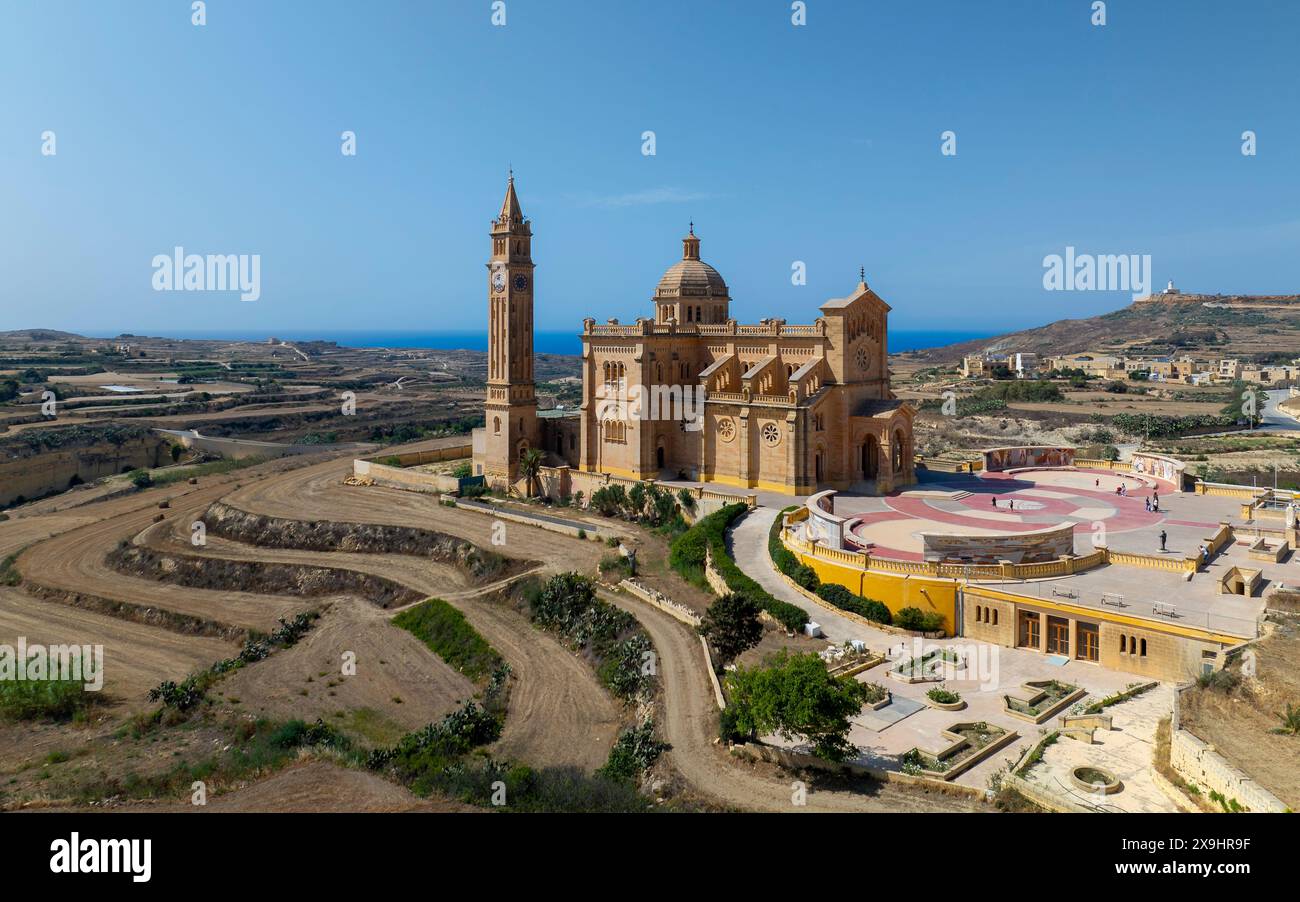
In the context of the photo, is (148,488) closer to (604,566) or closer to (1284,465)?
(604,566)

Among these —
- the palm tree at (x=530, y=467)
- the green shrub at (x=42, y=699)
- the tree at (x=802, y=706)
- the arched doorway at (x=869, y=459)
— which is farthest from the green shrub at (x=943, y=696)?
the palm tree at (x=530, y=467)

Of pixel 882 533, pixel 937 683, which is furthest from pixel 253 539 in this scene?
pixel 937 683

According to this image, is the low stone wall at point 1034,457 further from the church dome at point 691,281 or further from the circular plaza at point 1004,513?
the church dome at point 691,281

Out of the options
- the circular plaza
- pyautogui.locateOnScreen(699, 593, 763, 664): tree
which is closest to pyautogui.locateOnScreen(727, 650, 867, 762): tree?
pyautogui.locateOnScreen(699, 593, 763, 664): tree

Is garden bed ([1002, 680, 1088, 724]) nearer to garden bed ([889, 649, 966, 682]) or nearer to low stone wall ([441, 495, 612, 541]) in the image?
garden bed ([889, 649, 966, 682])

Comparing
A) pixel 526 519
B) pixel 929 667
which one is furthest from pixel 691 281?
pixel 929 667

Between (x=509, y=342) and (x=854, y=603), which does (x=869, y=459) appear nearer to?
(x=854, y=603)
